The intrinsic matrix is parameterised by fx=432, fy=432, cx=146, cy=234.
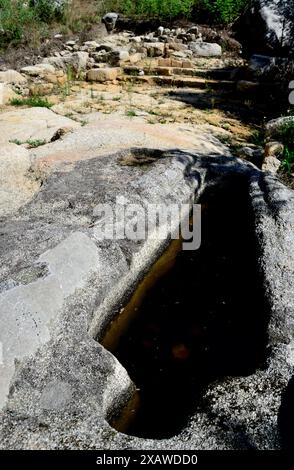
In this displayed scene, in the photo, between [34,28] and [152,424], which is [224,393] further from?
[34,28]

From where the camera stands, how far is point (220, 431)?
7.31ft

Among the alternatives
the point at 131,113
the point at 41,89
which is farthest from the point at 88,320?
the point at 41,89

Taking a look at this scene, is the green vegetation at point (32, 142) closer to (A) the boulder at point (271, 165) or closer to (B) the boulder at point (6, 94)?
(B) the boulder at point (6, 94)

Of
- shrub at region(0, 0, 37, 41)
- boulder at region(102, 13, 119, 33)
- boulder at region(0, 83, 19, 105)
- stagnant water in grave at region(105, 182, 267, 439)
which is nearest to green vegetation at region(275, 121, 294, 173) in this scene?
stagnant water in grave at region(105, 182, 267, 439)

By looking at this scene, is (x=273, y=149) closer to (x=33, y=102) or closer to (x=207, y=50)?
(x=33, y=102)

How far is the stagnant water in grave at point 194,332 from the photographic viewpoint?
2.93m

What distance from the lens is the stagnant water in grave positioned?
2934mm

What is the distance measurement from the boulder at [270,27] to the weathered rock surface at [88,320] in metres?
7.03

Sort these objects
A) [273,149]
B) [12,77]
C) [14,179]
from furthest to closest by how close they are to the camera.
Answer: [12,77]
[273,149]
[14,179]

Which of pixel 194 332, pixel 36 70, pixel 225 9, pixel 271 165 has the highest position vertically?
pixel 225 9

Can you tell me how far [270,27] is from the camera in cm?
1052

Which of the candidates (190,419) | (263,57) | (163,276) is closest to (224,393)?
(190,419)

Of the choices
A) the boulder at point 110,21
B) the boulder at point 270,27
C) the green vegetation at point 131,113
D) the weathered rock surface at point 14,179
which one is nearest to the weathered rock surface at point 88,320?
the weathered rock surface at point 14,179

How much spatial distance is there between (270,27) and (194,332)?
31.1 ft
